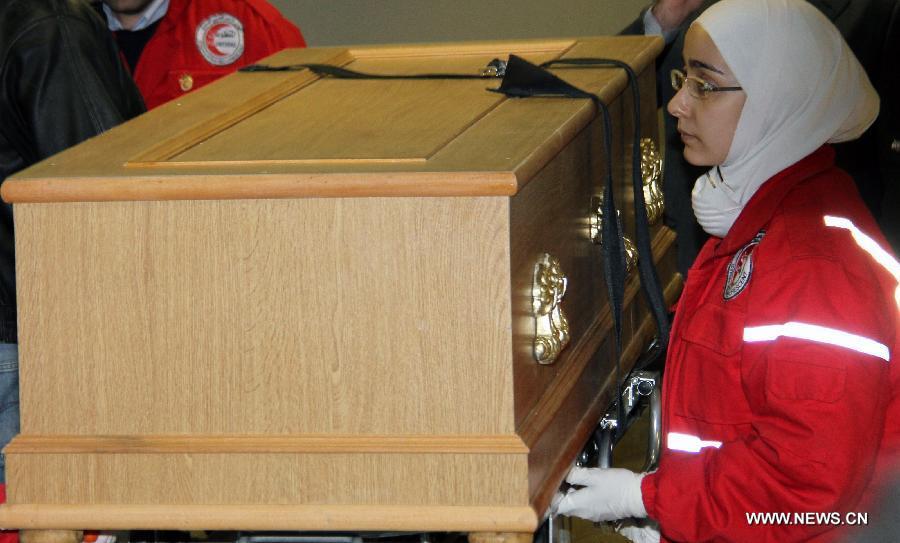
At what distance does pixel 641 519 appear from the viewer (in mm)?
2234

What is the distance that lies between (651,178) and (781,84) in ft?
1.87

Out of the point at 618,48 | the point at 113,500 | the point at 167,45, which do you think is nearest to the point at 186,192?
the point at 113,500

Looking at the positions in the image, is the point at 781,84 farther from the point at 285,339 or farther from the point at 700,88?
the point at 285,339

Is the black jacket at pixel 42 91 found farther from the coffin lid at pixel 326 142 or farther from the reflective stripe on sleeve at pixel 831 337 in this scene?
the reflective stripe on sleeve at pixel 831 337

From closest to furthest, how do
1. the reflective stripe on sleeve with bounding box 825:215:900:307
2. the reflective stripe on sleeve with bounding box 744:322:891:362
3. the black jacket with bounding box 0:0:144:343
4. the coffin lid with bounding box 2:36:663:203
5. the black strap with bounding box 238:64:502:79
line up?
the coffin lid with bounding box 2:36:663:203 < the reflective stripe on sleeve with bounding box 744:322:891:362 < the reflective stripe on sleeve with bounding box 825:215:900:307 < the black jacket with bounding box 0:0:144:343 < the black strap with bounding box 238:64:502:79

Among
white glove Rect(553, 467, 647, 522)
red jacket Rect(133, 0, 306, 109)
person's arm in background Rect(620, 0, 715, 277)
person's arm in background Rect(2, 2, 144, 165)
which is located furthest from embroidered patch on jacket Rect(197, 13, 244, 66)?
white glove Rect(553, 467, 647, 522)

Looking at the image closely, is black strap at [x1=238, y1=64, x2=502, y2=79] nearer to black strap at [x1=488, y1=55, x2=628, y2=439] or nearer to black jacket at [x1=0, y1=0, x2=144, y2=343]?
black strap at [x1=488, y1=55, x2=628, y2=439]

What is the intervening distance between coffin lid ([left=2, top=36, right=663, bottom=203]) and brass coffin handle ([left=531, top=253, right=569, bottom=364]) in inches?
5.6

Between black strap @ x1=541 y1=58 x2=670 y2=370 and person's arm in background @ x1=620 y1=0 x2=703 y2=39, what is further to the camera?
person's arm in background @ x1=620 y1=0 x2=703 y2=39

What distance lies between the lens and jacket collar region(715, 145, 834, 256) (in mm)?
1931

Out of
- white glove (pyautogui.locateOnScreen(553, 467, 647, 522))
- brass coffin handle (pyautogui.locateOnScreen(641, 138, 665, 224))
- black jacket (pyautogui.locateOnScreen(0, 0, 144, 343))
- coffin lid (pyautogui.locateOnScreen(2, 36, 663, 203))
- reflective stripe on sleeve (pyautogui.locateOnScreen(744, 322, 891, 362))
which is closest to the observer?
coffin lid (pyautogui.locateOnScreen(2, 36, 663, 203))

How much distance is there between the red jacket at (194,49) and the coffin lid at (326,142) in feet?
2.93

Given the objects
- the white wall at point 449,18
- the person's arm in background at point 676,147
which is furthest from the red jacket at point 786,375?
the white wall at point 449,18

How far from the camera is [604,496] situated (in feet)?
6.44
